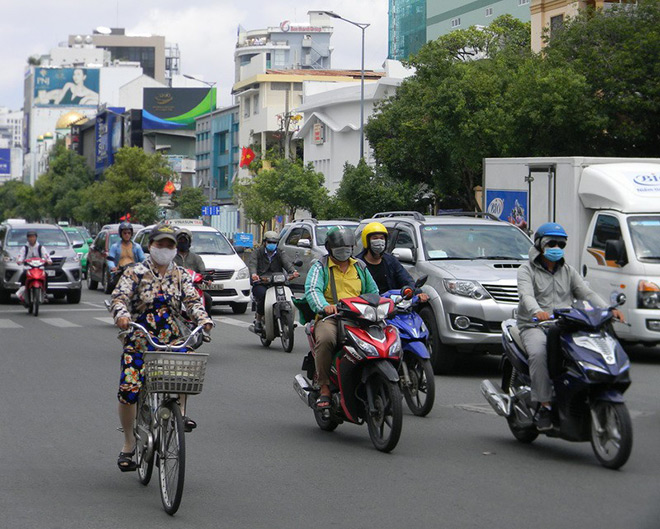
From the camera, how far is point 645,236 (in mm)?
16062

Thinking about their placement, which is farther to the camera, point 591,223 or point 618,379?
point 591,223

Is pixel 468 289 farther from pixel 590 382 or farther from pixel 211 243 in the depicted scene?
pixel 211 243

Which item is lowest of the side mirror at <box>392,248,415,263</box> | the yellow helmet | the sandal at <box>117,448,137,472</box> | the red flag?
the sandal at <box>117,448,137,472</box>

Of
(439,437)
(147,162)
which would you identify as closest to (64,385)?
(439,437)

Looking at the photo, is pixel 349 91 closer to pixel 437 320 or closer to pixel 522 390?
pixel 437 320

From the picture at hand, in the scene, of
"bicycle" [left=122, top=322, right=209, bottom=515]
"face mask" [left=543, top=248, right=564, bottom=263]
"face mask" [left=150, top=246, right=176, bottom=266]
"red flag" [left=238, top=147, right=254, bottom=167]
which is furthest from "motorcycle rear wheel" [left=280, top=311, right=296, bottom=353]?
"red flag" [left=238, top=147, right=254, bottom=167]

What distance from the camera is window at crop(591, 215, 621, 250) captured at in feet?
53.8

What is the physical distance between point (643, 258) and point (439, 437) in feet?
22.8

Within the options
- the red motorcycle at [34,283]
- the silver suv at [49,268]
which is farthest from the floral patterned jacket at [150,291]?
the silver suv at [49,268]

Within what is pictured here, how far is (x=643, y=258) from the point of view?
15.7 m

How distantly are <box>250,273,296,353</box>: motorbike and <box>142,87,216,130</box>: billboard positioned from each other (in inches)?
4737

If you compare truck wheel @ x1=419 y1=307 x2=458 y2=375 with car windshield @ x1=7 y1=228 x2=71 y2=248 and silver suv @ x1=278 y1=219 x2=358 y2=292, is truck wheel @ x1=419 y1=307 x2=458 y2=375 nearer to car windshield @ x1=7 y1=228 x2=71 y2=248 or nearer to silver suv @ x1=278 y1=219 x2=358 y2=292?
silver suv @ x1=278 y1=219 x2=358 y2=292

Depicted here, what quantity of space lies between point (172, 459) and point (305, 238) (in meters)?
18.0

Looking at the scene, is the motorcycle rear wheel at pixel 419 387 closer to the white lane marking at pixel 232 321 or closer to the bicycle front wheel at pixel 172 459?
the bicycle front wheel at pixel 172 459
